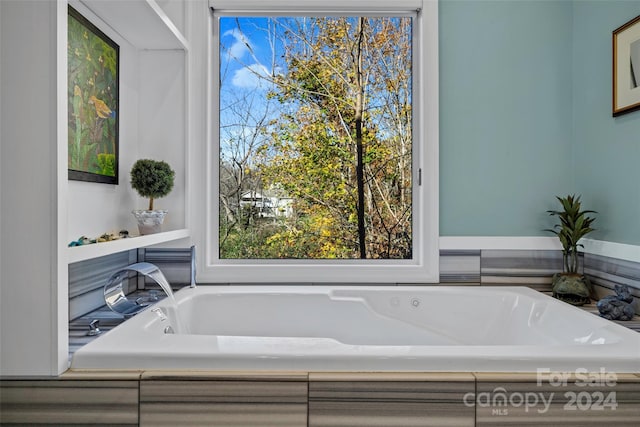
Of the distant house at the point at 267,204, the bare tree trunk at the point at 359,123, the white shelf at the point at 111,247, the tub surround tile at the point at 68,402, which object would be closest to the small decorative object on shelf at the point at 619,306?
the bare tree trunk at the point at 359,123

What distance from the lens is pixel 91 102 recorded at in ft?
5.65

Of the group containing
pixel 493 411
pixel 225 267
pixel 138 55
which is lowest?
pixel 493 411

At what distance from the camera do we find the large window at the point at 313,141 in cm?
225

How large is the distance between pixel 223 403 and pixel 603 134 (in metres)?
1.93

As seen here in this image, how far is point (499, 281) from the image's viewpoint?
216 cm

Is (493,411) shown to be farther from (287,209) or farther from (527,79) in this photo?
(527,79)

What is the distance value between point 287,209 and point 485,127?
108cm

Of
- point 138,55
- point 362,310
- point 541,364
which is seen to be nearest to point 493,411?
point 541,364

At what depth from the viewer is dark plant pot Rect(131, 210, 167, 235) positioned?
6.03 ft

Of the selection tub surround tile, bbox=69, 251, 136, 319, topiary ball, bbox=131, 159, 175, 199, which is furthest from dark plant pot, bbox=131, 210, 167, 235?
tub surround tile, bbox=69, 251, 136, 319

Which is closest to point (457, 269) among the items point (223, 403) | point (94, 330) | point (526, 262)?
point (526, 262)

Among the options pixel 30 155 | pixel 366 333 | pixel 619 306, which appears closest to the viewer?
pixel 30 155

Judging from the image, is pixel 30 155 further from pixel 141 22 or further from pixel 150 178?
pixel 141 22

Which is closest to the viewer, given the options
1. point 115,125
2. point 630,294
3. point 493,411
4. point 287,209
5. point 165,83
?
point 493,411
